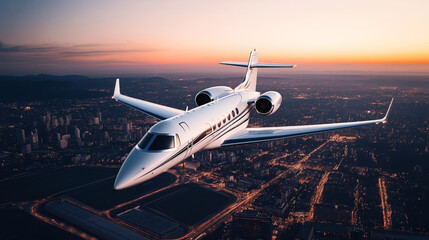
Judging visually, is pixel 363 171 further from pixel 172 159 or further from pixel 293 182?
pixel 172 159

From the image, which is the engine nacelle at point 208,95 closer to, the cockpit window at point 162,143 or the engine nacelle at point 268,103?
the engine nacelle at point 268,103

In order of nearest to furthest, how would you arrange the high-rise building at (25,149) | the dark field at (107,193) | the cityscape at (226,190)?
the cityscape at (226,190), the dark field at (107,193), the high-rise building at (25,149)

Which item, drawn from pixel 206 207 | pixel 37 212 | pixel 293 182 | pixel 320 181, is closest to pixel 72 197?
pixel 37 212

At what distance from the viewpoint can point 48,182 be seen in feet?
127

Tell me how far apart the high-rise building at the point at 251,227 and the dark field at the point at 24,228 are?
17.2 meters

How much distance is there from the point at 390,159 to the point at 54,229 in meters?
57.0

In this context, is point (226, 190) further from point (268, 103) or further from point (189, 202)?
point (268, 103)

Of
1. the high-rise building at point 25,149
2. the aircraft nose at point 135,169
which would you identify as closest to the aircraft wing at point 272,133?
the aircraft nose at point 135,169

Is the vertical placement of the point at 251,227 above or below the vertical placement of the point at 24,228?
above

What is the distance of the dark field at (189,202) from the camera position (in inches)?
1183

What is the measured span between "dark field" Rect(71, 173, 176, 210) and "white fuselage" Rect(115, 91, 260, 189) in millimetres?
20444

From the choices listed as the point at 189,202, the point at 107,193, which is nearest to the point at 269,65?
the point at 189,202

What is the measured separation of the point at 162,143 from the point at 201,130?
3.48 meters

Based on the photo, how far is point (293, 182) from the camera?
38.5 meters
